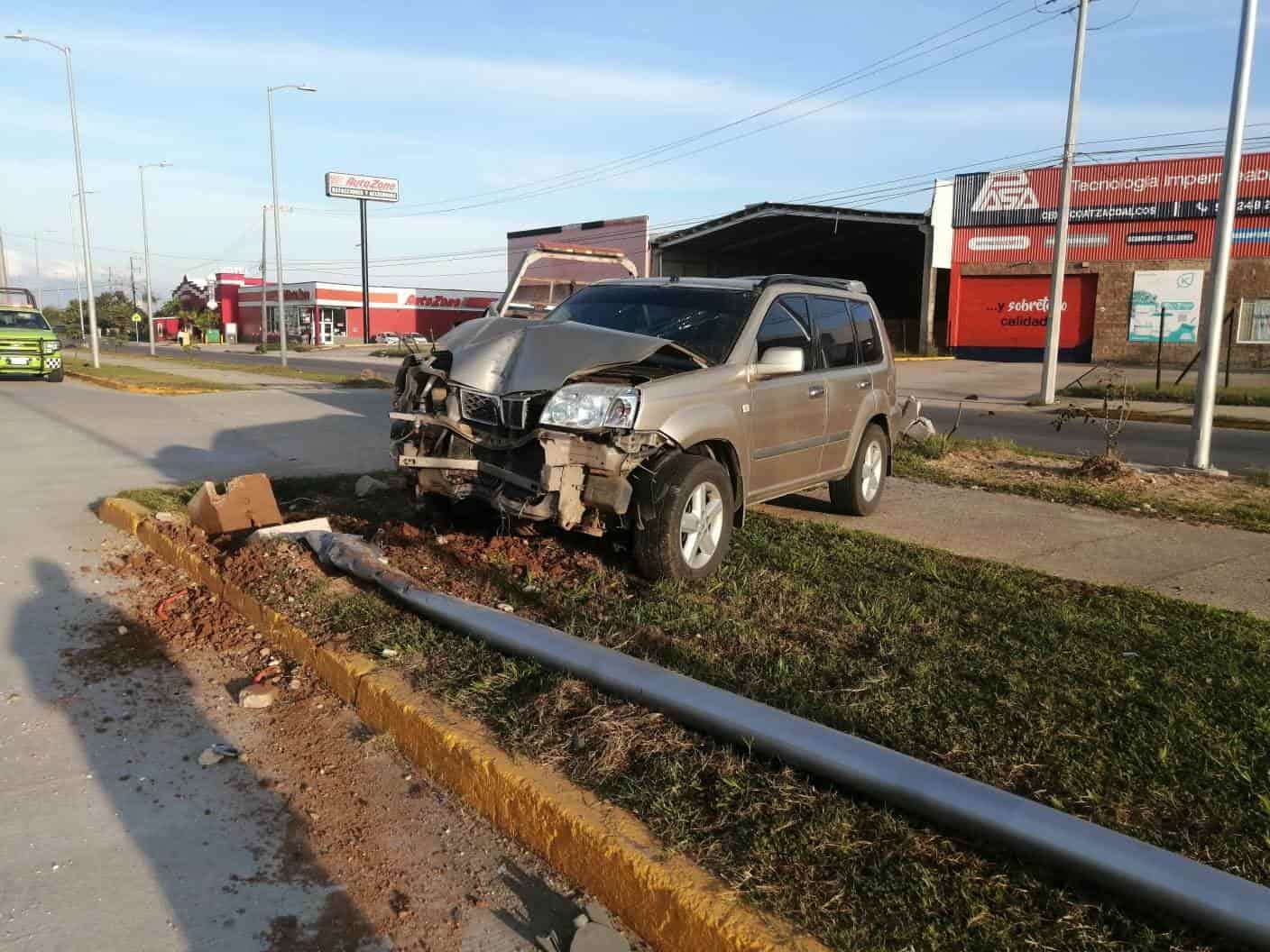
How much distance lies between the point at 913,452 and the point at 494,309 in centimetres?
526

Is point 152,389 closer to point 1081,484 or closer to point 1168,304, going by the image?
point 1081,484

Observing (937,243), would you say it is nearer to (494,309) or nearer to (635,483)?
(494,309)

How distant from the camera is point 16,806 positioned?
3621 mm

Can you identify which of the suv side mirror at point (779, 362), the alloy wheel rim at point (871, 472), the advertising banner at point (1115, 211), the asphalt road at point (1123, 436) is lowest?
the asphalt road at point (1123, 436)

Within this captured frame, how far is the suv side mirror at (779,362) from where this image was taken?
6148 mm

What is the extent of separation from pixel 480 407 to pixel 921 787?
358cm

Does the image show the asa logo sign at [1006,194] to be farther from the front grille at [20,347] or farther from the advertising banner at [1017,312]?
the front grille at [20,347]

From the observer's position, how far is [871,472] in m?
8.08

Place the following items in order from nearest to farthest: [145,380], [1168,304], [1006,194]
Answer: [145,380]
[1168,304]
[1006,194]

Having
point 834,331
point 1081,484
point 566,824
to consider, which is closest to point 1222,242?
point 1081,484

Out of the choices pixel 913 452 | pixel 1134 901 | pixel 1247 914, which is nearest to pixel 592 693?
pixel 1134 901

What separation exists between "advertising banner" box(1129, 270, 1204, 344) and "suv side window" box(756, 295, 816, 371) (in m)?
32.3

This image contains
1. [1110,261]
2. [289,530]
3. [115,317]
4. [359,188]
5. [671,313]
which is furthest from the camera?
[115,317]

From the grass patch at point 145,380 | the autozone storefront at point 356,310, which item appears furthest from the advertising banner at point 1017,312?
the autozone storefront at point 356,310
